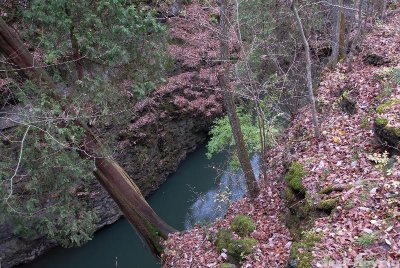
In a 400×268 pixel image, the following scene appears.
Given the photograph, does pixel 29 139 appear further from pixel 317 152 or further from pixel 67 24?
pixel 317 152

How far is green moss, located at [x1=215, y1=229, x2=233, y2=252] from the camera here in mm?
7566

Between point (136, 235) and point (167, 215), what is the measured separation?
4.81 ft

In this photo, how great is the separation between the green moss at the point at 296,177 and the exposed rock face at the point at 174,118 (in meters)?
7.46

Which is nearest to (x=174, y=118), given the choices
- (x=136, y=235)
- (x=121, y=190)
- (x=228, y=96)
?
(x=136, y=235)

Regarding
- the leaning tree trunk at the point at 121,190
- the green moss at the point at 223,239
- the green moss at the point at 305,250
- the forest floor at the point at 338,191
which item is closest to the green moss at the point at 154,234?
the leaning tree trunk at the point at 121,190

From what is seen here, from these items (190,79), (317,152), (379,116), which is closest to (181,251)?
(317,152)

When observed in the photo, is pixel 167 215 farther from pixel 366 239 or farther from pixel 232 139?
pixel 366 239

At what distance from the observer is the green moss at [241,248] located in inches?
267

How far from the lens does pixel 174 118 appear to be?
16.9 meters

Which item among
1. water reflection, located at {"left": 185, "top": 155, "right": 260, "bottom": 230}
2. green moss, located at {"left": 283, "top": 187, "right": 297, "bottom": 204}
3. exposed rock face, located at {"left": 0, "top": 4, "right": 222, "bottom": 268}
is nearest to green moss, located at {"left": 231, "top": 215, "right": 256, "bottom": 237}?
green moss, located at {"left": 283, "top": 187, "right": 297, "bottom": 204}

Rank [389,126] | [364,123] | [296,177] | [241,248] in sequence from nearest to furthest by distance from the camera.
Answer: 1. [389,126]
2. [241,248]
3. [296,177]
4. [364,123]

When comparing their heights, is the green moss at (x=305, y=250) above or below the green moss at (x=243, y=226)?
above

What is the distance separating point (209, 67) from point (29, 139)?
10.8m

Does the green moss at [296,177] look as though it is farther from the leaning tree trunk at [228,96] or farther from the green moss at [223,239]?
the green moss at [223,239]
